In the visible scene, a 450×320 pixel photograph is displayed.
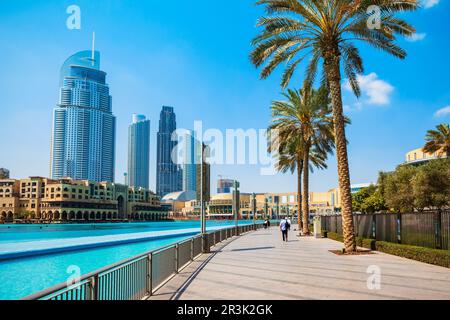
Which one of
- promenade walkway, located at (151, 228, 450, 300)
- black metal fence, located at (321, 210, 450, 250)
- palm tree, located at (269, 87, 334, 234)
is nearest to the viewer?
promenade walkway, located at (151, 228, 450, 300)

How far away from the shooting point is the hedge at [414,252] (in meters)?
13.4

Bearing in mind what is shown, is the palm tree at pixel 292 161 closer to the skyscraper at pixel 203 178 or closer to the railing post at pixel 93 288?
the skyscraper at pixel 203 178

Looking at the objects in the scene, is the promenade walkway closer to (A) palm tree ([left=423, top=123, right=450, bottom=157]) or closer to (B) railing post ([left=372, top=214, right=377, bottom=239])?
(B) railing post ([left=372, top=214, right=377, bottom=239])

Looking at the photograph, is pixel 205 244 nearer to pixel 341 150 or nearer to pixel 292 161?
pixel 341 150

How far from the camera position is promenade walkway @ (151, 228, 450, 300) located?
855 cm

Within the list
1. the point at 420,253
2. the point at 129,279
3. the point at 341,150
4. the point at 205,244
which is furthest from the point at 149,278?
the point at 341,150

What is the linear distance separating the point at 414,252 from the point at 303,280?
7.43 meters

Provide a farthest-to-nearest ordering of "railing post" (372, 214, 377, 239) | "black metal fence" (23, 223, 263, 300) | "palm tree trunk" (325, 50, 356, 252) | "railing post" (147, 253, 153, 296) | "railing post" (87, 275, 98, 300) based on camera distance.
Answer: "railing post" (372, 214, 377, 239) < "palm tree trunk" (325, 50, 356, 252) < "railing post" (147, 253, 153, 296) < "railing post" (87, 275, 98, 300) < "black metal fence" (23, 223, 263, 300)

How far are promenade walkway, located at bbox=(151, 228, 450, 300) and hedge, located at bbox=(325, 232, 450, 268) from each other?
38 cm

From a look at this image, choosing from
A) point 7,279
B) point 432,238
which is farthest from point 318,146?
point 7,279

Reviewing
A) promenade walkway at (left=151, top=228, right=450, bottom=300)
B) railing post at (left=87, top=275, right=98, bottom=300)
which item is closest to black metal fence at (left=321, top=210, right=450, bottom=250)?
promenade walkway at (left=151, top=228, right=450, bottom=300)

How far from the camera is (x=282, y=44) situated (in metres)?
20.4

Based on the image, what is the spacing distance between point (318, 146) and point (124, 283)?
30.6 metres

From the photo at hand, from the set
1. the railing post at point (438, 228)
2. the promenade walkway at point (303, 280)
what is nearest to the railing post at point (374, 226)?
the railing post at point (438, 228)
